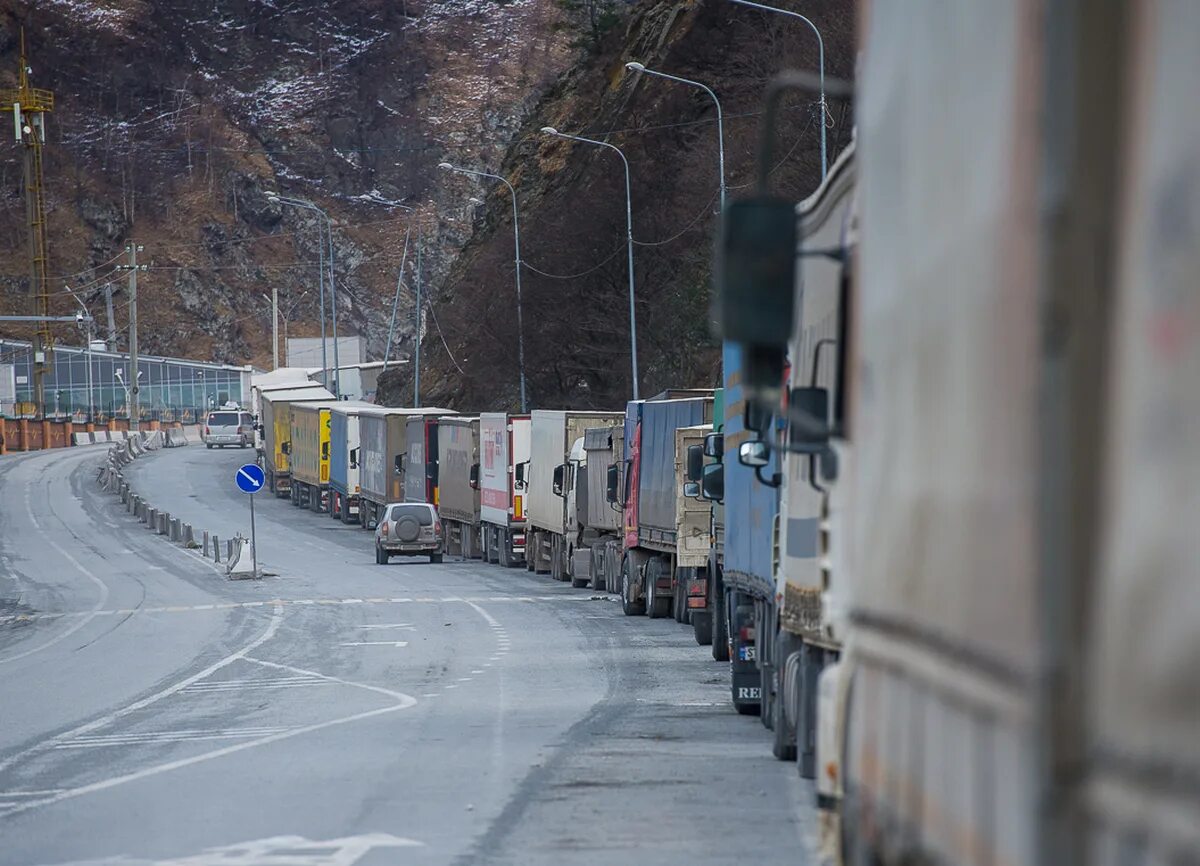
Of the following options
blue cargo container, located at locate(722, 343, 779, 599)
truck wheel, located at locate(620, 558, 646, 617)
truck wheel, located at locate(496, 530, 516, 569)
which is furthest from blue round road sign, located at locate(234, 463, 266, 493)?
blue cargo container, located at locate(722, 343, 779, 599)

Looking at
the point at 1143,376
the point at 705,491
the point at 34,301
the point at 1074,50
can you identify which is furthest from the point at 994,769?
the point at 34,301

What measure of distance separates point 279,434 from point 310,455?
11157 mm

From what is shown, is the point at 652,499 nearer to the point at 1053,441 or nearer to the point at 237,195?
the point at 1053,441

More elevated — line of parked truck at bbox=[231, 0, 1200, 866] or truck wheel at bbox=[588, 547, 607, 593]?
line of parked truck at bbox=[231, 0, 1200, 866]

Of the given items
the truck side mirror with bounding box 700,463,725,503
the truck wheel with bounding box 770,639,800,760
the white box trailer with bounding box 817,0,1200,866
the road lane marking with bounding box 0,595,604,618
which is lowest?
the road lane marking with bounding box 0,595,604,618

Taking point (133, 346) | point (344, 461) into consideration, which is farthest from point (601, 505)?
point (133, 346)

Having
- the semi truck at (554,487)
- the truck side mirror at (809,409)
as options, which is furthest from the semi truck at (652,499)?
the truck side mirror at (809,409)

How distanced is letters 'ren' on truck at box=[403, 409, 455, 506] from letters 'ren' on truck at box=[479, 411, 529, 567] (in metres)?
5.97

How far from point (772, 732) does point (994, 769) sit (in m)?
13.4

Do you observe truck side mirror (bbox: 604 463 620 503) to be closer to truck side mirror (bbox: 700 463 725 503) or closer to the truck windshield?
truck side mirror (bbox: 700 463 725 503)

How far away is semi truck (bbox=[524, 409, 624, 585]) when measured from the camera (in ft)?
135

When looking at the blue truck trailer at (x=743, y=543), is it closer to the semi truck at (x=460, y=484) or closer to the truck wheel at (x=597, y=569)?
the truck wheel at (x=597, y=569)

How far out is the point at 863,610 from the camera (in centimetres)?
539

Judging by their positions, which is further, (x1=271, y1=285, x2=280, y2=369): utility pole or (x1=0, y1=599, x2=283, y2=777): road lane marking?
(x1=271, y1=285, x2=280, y2=369): utility pole
